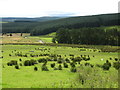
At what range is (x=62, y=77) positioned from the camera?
33.6 meters

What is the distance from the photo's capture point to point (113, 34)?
12175cm

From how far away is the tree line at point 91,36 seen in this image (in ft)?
399

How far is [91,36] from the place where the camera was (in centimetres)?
12381

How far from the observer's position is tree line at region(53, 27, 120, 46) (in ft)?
399

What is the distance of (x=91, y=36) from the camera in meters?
124

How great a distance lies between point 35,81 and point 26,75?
4.23 m

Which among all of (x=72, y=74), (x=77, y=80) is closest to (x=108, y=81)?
(x=77, y=80)

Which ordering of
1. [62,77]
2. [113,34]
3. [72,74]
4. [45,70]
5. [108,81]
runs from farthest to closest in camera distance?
[113,34] → [45,70] → [72,74] → [62,77] → [108,81]

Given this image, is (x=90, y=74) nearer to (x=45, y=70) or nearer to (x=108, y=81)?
(x=108, y=81)

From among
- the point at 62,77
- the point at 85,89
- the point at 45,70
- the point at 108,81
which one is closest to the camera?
the point at 85,89

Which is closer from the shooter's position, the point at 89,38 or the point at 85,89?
the point at 85,89

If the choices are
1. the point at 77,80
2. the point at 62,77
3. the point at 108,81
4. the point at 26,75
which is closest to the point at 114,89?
the point at 108,81

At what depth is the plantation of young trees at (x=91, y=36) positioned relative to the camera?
121750 mm

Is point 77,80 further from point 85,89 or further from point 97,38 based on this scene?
point 97,38
